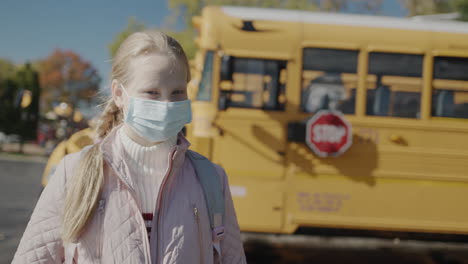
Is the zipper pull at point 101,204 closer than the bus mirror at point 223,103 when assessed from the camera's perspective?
Yes

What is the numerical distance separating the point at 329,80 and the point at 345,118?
0.47 meters

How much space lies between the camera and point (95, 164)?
1423 mm

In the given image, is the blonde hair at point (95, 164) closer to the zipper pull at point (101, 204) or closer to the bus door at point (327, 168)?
the zipper pull at point (101, 204)

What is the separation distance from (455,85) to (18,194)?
8799 millimetres

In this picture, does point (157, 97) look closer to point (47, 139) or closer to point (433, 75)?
point (433, 75)

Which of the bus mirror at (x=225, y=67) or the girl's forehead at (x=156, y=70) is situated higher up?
the bus mirror at (x=225, y=67)

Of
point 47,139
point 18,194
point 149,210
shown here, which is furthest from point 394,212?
point 47,139

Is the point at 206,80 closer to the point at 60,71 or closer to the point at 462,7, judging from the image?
the point at 462,7

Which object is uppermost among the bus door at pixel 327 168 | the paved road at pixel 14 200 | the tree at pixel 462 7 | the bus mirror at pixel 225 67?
the tree at pixel 462 7

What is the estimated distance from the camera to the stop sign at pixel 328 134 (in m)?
4.98

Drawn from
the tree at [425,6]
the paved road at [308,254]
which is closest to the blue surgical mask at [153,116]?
the paved road at [308,254]

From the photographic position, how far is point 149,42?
1.47m

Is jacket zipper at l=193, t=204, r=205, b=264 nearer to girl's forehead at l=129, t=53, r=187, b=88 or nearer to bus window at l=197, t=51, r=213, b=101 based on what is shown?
girl's forehead at l=129, t=53, r=187, b=88

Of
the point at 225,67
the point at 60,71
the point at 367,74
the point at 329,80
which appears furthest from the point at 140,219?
the point at 60,71
